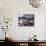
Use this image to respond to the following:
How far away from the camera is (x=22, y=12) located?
15.8ft

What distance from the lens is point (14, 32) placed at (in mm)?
4785

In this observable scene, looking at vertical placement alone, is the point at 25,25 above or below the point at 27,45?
above

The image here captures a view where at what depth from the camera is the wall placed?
4.79 meters

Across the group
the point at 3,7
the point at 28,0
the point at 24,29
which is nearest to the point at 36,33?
the point at 24,29

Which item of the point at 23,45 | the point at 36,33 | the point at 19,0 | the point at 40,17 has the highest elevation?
the point at 19,0

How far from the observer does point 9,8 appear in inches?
190

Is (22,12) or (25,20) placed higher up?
(22,12)

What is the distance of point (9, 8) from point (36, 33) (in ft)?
4.80

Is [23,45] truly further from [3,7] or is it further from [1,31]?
[3,7]

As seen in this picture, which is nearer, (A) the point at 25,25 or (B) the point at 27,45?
(B) the point at 27,45

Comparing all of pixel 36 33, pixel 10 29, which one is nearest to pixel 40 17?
pixel 36 33

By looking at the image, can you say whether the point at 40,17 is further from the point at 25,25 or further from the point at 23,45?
the point at 23,45

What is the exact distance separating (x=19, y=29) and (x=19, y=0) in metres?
1.16

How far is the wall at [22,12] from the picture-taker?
189 inches
